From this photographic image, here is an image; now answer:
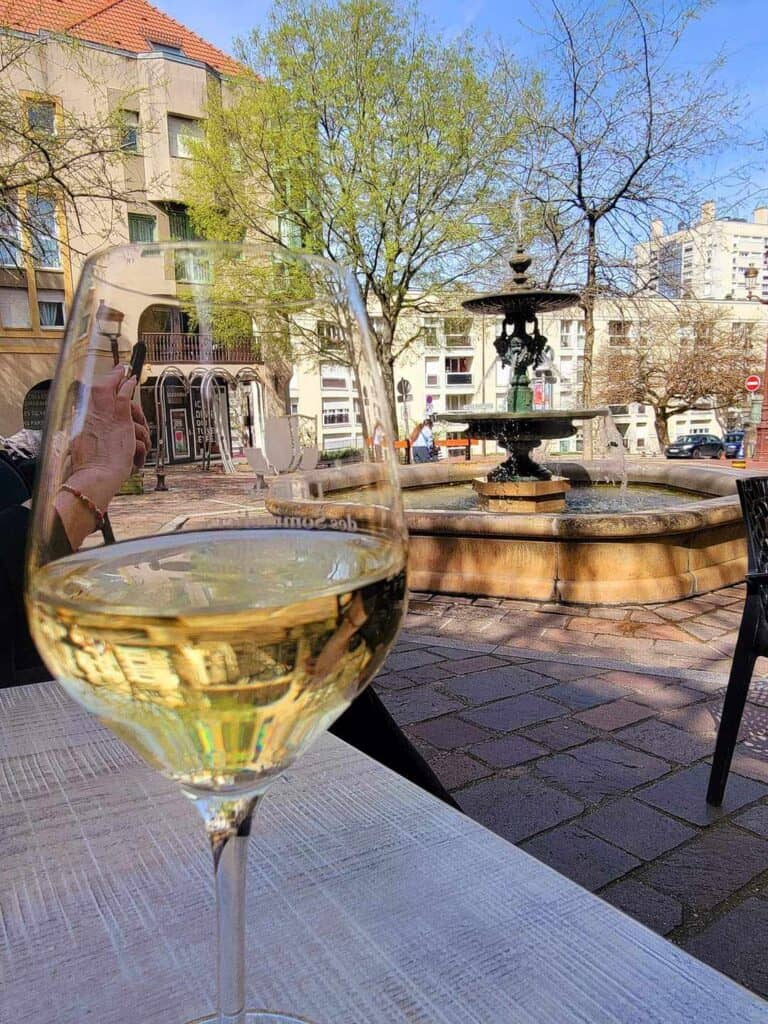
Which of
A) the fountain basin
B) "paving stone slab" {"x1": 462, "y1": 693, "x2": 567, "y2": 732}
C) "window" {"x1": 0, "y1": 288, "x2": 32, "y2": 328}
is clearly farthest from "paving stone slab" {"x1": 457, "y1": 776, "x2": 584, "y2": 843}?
"window" {"x1": 0, "y1": 288, "x2": 32, "y2": 328}

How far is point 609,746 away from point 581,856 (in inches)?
31.7

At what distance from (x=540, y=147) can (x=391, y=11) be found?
4162 millimetres

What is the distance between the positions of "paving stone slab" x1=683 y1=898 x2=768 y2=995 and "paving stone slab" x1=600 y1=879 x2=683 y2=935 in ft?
0.26

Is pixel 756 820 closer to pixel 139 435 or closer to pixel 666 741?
pixel 666 741

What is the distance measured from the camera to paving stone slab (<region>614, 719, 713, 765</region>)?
9.44ft

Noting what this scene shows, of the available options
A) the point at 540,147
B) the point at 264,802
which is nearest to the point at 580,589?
the point at 264,802

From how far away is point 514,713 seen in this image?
3.32 metres

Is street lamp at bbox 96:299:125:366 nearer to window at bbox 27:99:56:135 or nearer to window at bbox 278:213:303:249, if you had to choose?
window at bbox 27:99:56:135

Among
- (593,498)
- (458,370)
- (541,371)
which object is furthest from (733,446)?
(593,498)

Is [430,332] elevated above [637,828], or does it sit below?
above

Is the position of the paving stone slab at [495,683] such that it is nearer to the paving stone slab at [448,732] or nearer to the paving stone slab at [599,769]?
the paving stone slab at [448,732]

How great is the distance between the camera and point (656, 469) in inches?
353

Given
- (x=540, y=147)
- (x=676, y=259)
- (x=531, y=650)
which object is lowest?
(x=531, y=650)

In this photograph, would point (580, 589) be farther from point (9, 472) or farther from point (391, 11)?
point (391, 11)
